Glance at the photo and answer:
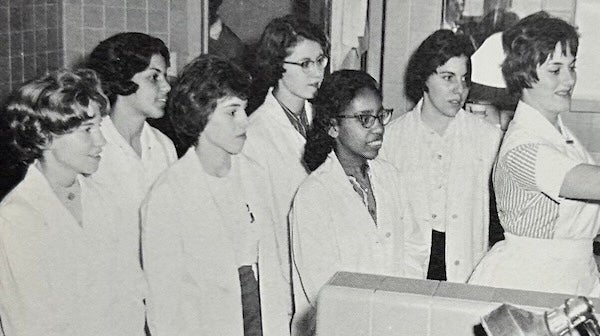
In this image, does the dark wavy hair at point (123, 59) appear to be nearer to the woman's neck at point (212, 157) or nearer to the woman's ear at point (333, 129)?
the woman's neck at point (212, 157)

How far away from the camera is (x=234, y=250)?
224 cm

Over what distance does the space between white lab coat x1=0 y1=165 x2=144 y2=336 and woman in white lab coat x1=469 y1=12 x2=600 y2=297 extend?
869mm

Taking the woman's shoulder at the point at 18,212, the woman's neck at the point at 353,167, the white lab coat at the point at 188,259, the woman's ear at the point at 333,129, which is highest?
the woman's ear at the point at 333,129

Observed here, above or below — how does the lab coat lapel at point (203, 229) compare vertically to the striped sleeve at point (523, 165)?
below

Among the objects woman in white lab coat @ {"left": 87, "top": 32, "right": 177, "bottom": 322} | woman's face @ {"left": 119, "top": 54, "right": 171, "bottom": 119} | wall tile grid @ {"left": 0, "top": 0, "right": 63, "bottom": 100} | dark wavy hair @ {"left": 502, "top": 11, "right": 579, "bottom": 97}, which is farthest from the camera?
wall tile grid @ {"left": 0, "top": 0, "right": 63, "bottom": 100}

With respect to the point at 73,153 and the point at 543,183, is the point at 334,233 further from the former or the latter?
the point at 73,153

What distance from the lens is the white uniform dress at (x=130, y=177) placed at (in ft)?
7.32

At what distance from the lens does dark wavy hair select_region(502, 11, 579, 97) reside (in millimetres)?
1969

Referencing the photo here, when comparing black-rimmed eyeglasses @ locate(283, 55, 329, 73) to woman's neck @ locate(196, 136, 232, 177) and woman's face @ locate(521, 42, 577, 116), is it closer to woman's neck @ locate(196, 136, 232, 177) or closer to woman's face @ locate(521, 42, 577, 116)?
woman's neck @ locate(196, 136, 232, 177)

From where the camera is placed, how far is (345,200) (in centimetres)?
221

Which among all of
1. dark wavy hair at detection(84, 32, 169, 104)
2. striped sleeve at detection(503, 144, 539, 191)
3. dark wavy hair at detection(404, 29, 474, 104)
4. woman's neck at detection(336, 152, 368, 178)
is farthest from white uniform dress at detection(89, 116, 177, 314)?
striped sleeve at detection(503, 144, 539, 191)

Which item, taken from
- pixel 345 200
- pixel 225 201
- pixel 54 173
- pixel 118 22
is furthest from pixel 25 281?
pixel 118 22

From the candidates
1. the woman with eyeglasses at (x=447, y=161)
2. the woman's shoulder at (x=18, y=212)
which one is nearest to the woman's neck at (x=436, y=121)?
the woman with eyeglasses at (x=447, y=161)

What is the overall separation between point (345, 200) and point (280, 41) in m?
0.80
